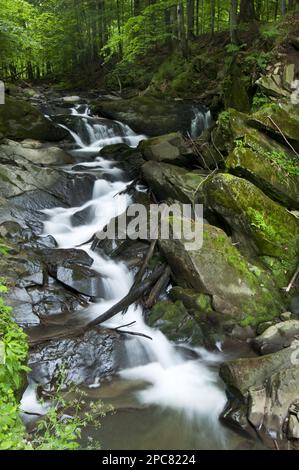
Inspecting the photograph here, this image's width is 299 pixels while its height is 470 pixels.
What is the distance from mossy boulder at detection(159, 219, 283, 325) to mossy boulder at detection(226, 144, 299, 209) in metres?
1.68

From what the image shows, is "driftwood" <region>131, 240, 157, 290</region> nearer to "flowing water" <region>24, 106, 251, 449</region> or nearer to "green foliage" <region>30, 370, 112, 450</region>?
"flowing water" <region>24, 106, 251, 449</region>

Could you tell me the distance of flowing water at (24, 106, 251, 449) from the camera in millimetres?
4793

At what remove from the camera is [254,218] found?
768cm

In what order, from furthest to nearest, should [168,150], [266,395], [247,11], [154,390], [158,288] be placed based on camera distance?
1. [247,11]
2. [168,150]
3. [158,288]
4. [154,390]
5. [266,395]

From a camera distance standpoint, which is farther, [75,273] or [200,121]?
[200,121]

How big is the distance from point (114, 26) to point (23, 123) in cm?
1830

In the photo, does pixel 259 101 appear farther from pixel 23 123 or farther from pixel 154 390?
pixel 154 390

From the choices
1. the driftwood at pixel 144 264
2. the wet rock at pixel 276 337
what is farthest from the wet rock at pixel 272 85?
the wet rock at pixel 276 337

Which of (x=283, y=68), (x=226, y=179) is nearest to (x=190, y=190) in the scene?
(x=226, y=179)

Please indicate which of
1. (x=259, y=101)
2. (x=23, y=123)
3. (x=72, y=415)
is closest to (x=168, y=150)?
(x=259, y=101)

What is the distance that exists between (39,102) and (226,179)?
484 inches

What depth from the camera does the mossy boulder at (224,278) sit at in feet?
22.5

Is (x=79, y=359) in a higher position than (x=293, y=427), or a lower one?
lower
